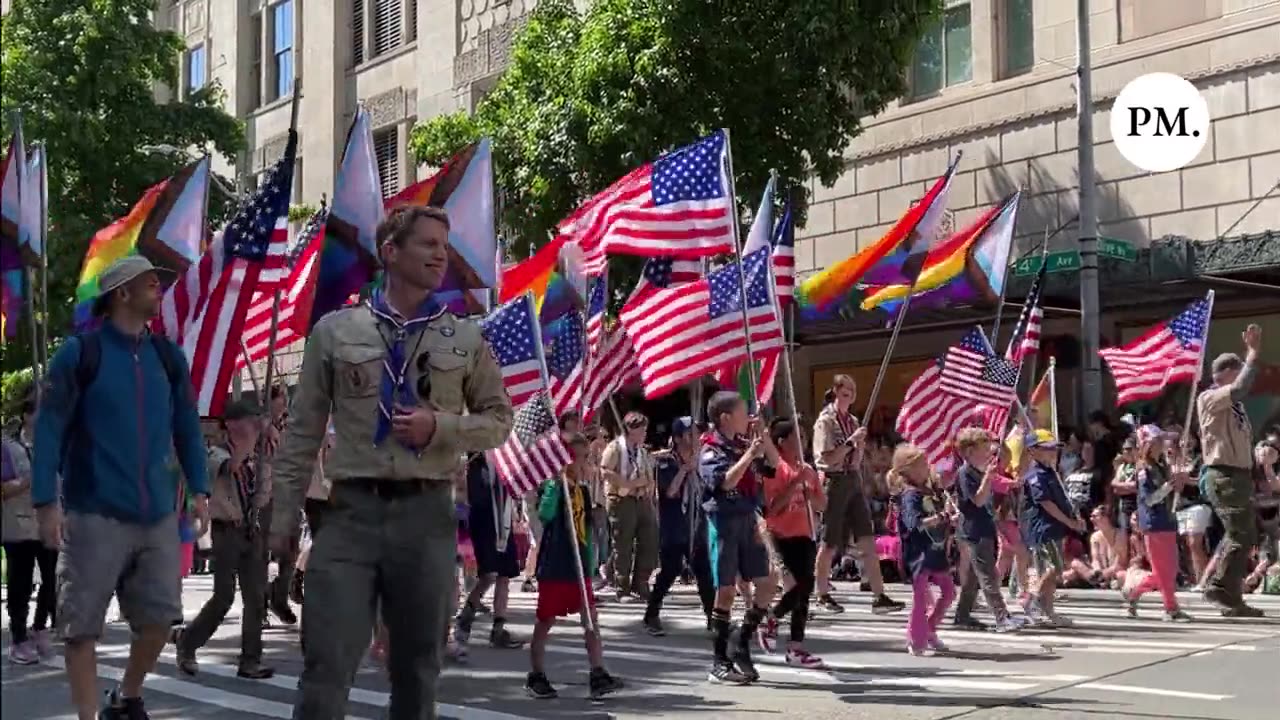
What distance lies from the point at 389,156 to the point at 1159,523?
24.3 metres

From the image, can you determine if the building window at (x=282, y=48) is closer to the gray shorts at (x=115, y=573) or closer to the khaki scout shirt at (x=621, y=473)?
the khaki scout shirt at (x=621, y=473)

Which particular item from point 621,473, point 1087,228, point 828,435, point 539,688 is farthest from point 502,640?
point 1087,228

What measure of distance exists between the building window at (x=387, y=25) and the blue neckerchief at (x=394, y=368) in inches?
1181

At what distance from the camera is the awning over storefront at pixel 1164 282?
1738cm

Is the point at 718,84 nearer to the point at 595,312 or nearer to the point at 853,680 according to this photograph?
the point at 595,312

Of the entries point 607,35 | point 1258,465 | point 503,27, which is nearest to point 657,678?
point 1258,465

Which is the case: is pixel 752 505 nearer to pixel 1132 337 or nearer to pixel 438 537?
pixel 438 537

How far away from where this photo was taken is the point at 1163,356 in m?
15.3

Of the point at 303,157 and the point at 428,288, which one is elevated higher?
the point at 303,157

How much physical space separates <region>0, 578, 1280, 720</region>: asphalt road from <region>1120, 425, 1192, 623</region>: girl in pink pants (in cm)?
37

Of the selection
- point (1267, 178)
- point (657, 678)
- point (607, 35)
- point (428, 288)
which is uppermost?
point (607, 35)

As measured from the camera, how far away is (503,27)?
29.6m

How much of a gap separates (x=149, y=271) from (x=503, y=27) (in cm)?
2407

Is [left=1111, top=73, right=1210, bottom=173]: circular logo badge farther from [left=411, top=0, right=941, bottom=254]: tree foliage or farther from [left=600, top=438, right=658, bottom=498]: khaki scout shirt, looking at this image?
[left=600, top=438, right=658, bottom=498]: khaki scout shirt
